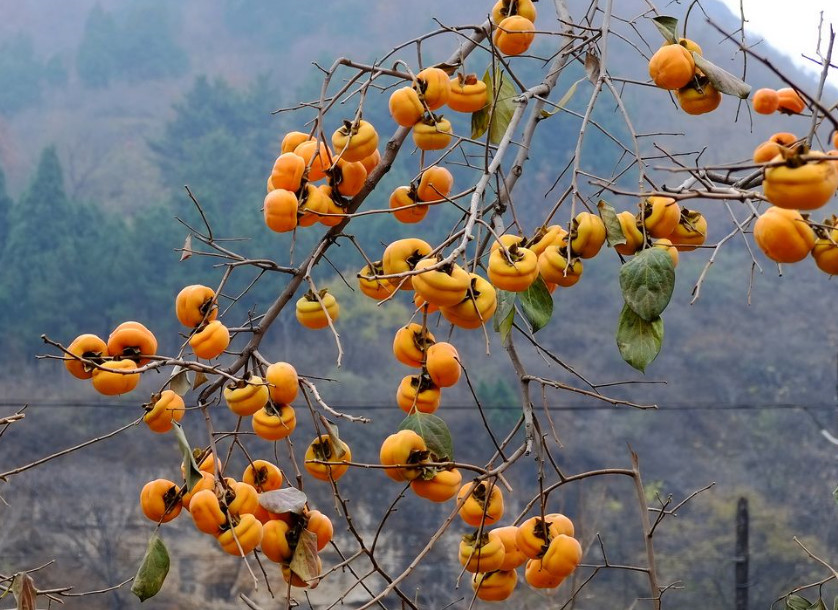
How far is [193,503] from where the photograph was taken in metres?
1.12

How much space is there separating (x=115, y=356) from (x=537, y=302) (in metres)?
0.50

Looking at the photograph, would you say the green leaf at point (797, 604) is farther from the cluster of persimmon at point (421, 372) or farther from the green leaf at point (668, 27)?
the green leaf at point (668, 27)

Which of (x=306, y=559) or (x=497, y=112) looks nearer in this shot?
(x=306, y=559)

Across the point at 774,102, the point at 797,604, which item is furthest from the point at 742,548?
the point at 774,102

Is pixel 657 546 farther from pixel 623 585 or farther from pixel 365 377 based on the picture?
pixel 365 377

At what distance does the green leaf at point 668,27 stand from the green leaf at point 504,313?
434 millimetres

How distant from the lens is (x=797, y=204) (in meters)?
0.81

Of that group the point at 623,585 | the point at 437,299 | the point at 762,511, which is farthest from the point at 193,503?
the point at 762,511

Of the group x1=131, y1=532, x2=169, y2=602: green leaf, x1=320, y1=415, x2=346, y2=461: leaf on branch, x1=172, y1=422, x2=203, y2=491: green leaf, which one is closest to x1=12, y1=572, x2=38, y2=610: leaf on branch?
x1=131, y1=532, x2=169, y2=602: green leaf

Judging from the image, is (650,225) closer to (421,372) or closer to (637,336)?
(637,336)

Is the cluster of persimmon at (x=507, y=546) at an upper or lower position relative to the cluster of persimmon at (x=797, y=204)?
lower

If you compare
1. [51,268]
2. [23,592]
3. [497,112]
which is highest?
[497,112]

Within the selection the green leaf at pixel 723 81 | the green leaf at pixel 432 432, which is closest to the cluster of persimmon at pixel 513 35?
the green leaf at pixel 723 81

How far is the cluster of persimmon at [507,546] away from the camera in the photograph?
3.95ft
